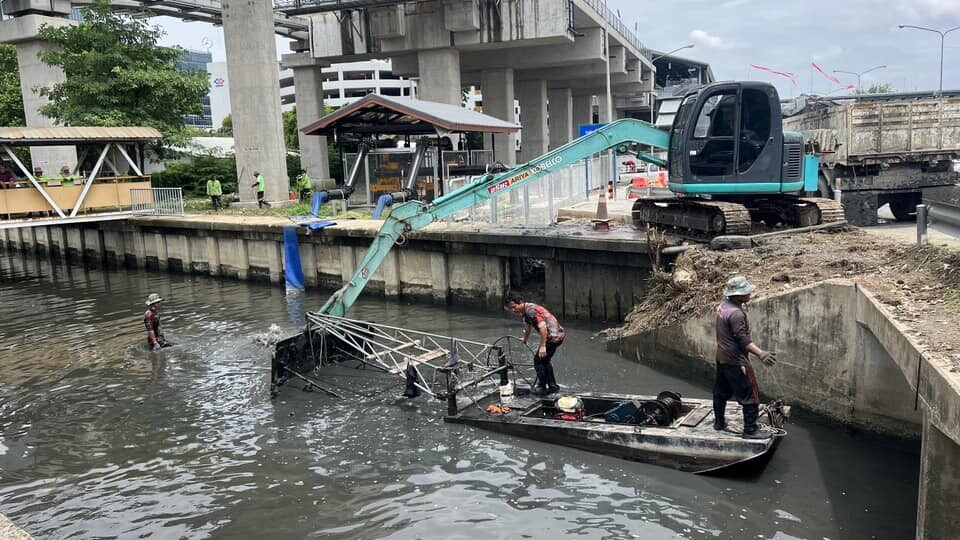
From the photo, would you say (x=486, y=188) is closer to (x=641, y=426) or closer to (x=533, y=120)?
(x=641, y=426)

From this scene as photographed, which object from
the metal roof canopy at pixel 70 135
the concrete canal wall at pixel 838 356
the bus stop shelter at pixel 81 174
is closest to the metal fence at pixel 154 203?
the bus stop shelter at pixel 81 174

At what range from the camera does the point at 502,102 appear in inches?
1676

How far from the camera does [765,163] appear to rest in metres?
14.4

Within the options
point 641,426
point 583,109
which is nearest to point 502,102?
point 583,109

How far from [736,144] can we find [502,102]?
29398mm

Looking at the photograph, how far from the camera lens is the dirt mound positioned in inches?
317

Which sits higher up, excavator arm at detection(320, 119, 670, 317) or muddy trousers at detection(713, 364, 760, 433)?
excavator arm at detection(320, 119, 670, 317)

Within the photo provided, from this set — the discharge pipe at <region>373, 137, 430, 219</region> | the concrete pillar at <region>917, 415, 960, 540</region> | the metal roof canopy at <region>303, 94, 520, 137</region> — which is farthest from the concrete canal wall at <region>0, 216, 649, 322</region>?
the concrete pillar at <region>917, 415, 960, 540</region>

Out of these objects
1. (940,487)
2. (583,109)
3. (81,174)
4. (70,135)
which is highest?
(583,109)

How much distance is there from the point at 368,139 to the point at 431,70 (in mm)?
9585

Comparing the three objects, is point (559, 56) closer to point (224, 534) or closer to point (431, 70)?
point (431, 70)

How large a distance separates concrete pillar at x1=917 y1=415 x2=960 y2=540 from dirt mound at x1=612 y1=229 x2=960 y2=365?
2.83ft

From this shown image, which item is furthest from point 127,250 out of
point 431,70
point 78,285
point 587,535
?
point 587,535

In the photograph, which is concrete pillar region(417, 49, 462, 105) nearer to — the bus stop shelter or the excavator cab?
the bus stop shelter
